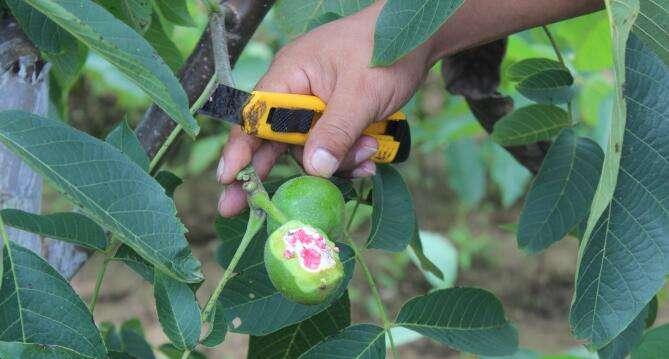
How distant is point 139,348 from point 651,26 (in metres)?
0.79

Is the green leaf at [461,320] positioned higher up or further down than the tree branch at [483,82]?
further down

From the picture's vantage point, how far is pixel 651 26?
0.89 m

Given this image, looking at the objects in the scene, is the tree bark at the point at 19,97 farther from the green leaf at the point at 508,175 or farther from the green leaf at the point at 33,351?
the green leaf at the point at 508,175

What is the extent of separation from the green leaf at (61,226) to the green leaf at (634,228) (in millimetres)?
488

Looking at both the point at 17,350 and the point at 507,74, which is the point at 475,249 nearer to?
the point at 507,74

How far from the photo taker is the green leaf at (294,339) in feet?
3.60

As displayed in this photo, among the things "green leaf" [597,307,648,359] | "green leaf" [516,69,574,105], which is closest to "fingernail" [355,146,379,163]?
"green leaf" [516,69,574,105]

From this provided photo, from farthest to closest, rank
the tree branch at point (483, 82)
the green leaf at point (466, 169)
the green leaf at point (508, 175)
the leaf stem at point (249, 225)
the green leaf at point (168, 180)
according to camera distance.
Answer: the green leaf at point (466, 169) < the green leaf at point (508, 175) < the tree branch at point (483, 82) < the green leaf at point (168, 180) < the leaf stem at point (249, 225)

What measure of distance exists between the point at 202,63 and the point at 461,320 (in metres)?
0.48

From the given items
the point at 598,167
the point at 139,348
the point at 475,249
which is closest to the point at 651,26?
the point at 598,167

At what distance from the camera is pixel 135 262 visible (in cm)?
99

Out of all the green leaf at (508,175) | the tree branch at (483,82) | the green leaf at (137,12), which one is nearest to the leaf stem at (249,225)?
the green leaf at (137,12)

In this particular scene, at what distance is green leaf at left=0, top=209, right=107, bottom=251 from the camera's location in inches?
35.5

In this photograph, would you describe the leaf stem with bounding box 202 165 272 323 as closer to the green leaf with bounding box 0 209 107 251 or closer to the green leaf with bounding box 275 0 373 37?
the green leaf with bounding box 0 209 107 251
